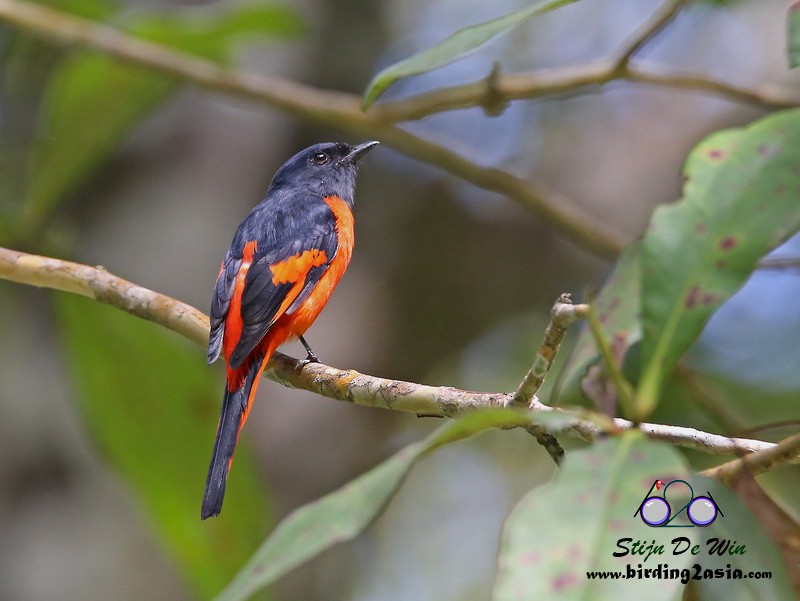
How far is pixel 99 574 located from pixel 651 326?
2.91 metres

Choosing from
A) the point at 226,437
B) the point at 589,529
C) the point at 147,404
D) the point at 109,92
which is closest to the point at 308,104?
the point at 109,92

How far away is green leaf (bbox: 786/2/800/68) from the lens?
162 cm

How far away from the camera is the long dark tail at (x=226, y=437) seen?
2279 millimetres

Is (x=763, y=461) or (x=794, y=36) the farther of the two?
(x=794, y=36)

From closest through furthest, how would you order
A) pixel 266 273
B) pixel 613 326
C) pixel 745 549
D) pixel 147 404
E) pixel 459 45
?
pixel 745 549 < pixel 459 45 < pixel 613 326 < pixel 266 273 < pixel 147 404

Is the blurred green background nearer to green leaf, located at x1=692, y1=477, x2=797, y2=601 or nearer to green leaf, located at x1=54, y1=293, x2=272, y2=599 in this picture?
green leaf, located at x1=54, y1=293, x2=272, y2=599

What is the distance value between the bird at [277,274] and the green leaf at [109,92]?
22.4 inches

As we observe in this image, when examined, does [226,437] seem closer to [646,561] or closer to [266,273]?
[266,273]

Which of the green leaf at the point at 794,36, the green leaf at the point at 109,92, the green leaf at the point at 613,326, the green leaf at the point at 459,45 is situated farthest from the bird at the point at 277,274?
the green leaf at the point at 794,36

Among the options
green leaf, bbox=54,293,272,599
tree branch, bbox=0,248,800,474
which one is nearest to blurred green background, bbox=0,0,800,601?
green leaf, bbox=54,293,272,599

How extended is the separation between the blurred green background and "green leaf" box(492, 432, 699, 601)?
5.25 ft

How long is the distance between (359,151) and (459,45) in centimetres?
206

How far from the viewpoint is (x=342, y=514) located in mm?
1234

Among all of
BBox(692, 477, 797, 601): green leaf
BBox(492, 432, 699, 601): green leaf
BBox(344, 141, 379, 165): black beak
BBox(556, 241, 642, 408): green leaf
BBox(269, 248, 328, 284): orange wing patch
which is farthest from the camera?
BBox(344, 141, 379, 165): black beak
